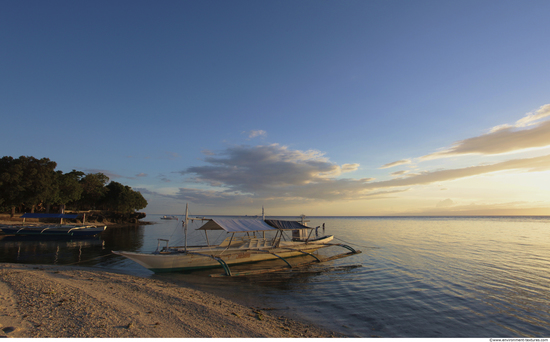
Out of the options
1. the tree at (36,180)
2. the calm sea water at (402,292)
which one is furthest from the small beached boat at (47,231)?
the calm sea water at (402,292)

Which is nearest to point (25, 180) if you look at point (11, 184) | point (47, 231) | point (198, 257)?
point (11, 184)

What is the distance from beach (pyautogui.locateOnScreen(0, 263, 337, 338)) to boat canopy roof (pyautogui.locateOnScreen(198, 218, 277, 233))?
7.16 m

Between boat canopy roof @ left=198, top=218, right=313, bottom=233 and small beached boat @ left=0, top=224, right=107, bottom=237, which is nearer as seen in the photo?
boat canopy roof @ left=198, top=218, right=313, bottom=233

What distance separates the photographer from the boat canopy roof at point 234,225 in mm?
19317

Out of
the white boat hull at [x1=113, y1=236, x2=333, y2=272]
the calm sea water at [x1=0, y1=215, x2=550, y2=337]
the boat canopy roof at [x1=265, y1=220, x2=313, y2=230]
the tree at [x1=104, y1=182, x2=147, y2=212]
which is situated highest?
the tree at [x1=104, y1=182, x2=147, y2=212]

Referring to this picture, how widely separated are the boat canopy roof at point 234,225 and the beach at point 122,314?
7.16 meters

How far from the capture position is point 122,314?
8.23m

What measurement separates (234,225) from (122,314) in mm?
12294

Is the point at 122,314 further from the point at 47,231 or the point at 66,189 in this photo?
the point at 66,189

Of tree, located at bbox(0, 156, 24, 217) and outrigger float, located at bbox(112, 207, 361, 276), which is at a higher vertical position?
tree, located at bbox(0, 156, 24, 217)

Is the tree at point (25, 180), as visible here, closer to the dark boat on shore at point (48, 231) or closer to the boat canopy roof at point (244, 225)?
the dark boat on shore at point (48, 231)

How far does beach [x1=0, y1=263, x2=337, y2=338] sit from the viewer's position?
6949 millimetres

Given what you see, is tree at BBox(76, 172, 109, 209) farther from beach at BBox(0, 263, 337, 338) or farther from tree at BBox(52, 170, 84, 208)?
beach at BBox(0, 263, 337, 338)

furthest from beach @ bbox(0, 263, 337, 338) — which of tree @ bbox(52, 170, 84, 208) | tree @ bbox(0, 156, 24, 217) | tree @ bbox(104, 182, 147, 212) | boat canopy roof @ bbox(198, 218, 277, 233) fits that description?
tree @ bbox(104, 182, 147, 212)
